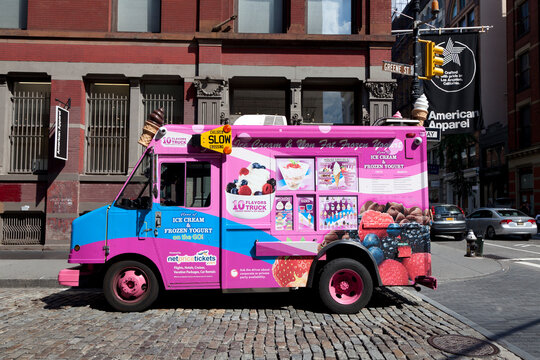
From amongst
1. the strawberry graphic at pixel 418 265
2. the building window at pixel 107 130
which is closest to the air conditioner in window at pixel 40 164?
the building window at pixel 107 130

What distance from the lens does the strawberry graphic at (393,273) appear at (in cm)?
623

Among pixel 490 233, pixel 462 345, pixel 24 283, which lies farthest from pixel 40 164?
pixel 490 233

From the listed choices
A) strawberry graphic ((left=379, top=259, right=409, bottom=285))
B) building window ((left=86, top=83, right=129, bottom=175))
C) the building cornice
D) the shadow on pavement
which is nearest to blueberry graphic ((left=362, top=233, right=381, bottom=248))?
strawberry graphic ((left=379, top=259, right=409, bottom=285))

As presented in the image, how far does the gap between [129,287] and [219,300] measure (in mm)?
1620

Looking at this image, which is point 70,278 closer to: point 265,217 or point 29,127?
point 265,217

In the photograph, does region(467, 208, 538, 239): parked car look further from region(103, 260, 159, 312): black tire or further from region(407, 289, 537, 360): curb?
region(103, 260, 159, 312): black tire

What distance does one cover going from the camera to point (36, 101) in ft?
41.9

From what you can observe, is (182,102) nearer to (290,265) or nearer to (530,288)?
(290,265)

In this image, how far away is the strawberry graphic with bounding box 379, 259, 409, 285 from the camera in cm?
623

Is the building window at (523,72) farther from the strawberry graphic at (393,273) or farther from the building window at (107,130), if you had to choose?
the strawberry graphic at (393,273)

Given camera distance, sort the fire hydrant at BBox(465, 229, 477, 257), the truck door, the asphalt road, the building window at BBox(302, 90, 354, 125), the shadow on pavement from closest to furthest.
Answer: the asphalt road < the truck door < the shadow on pavement < the fire hydrant at BBox(465, 229, 477, 257) < the building window at BBox(302, 90, 354, 125)

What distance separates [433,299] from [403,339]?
2.53m

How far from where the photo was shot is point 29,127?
41.8 ft

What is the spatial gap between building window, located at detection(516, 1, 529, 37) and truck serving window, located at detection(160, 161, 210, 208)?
33330 mm
